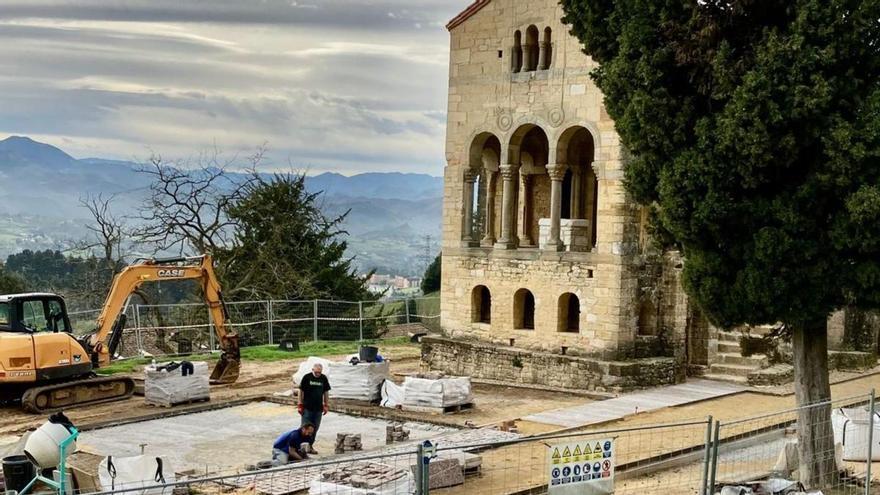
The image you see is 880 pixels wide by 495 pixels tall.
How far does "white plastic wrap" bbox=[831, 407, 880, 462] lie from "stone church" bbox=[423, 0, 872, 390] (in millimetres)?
7092

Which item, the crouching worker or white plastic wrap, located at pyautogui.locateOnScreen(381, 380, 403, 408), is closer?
the crouching worker

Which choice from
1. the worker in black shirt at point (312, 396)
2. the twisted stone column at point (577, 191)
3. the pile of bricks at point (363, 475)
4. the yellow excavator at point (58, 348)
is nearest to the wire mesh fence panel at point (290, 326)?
the yellow excavator at point (58, 348)

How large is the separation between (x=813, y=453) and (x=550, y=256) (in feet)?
34.1

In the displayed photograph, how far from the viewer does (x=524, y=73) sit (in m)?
24.2

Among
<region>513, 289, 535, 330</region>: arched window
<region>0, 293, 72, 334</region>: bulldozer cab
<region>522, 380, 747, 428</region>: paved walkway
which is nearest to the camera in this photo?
<region>522, 380, 747, 428</region>: paved walkway

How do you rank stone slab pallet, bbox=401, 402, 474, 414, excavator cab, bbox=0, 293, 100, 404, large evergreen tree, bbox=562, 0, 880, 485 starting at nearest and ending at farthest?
large evergreen tree, bbox=562, 0, 880, 485, excavator cab, bbox=0, 293, 100, 404, stone slab pallet, bbox=401, 402, 474, 414

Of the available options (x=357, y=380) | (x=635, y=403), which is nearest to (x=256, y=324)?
(x=357, y=380)

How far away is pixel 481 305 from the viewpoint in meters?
25.7

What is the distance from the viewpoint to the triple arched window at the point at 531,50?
23969 millimetres

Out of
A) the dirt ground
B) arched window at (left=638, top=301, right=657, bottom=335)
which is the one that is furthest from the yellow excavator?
arched window at (left=638, top=301, right=657, bottom=335)

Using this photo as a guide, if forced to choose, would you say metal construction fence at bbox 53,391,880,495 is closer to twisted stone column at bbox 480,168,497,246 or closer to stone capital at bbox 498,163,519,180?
stone capital at bbox 498,163,519,180

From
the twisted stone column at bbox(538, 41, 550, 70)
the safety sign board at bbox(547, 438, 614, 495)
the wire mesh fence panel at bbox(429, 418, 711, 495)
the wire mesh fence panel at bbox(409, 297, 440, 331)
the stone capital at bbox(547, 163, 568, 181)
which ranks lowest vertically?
the wire mesh fence panel at bbox(429, 418, 711, 495)

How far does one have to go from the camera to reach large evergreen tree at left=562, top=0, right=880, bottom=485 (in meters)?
12.5

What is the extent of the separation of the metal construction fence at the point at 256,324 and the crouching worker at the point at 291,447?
1385cm
